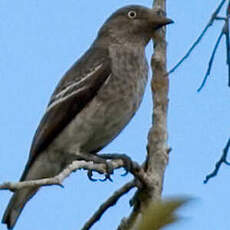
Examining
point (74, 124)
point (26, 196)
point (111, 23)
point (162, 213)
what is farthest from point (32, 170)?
point (162, 213)

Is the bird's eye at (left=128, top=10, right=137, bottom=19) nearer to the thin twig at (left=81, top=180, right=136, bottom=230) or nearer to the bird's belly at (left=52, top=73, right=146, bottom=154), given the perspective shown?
the bird's belly at (left=52, top=73, right=146, bottom=154)

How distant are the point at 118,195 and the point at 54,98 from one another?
10.1 ft

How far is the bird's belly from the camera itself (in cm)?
694

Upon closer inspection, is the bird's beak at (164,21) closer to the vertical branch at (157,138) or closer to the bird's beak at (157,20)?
the bird's beak at (157,20)

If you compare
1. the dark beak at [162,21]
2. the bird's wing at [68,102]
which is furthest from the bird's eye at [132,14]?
the bird's wing at [68,102]

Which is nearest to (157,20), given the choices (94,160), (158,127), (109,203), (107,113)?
(107,113)

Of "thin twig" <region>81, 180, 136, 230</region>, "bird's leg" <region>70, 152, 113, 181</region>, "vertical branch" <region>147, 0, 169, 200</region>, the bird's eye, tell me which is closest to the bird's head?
the bird's eye

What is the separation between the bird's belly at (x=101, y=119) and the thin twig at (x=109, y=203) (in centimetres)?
200

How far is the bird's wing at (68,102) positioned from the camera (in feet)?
23.5

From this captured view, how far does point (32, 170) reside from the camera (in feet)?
23.9

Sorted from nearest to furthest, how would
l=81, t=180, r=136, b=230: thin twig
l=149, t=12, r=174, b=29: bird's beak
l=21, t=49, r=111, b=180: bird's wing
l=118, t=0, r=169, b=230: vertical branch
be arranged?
1. l=81, t=180, r=136, b=230: thin twig
2. l=118, t=0, r=169, b=230: vertical branch
3. l=21, t=49, r=111, b=180: bird's wing
4. l=149, t=12, r=174, b=29: bird's beak

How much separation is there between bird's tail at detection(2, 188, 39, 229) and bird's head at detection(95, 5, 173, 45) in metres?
2.50

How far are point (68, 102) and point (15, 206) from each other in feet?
4.91

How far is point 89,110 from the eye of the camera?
700 cm
